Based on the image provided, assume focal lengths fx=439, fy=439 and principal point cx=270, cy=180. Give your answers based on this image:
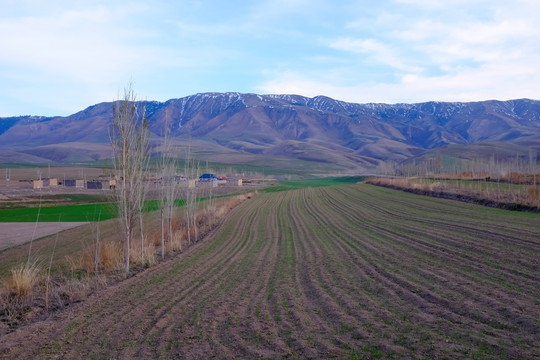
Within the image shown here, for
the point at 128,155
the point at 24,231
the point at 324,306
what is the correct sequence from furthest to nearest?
the point at 24,231 < the point at 128,155 < the point at 324,306

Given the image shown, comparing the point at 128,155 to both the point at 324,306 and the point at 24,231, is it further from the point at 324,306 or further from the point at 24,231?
the point at 24,231

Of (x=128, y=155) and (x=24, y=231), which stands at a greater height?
(x=128, y=155)

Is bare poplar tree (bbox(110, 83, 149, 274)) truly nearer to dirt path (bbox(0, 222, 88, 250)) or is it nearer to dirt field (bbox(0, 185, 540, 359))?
dirt field (bbox(0, 185, 540, 359))

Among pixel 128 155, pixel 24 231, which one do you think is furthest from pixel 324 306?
pixel 24 231

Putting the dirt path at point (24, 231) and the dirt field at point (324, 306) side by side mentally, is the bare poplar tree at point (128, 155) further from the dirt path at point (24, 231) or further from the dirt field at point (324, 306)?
the dirt path at point (24, 231)

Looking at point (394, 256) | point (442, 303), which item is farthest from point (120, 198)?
point (442, 303)

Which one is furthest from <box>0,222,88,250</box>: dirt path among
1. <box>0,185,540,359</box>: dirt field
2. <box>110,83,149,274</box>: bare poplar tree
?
<box>0,185,540,359</box>: dirt field

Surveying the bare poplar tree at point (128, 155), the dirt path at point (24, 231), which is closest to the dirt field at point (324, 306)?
the bare poplar tree at point (128, 155)
